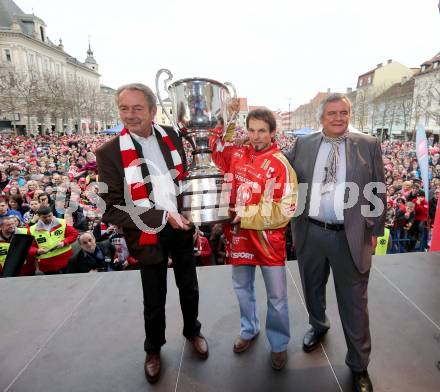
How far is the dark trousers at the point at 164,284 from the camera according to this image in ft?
6.81

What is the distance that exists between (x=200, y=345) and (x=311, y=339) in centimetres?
85

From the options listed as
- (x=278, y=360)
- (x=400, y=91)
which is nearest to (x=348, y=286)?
(x=278, y=360)

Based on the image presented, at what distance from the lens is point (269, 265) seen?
2.09 meters

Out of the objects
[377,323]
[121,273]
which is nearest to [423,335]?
[377,323]

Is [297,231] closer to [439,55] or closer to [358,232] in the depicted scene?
[358,232]

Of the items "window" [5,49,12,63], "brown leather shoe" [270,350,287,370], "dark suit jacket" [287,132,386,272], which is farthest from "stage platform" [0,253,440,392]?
"window" [5,49,12,63]

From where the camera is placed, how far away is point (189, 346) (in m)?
2.43

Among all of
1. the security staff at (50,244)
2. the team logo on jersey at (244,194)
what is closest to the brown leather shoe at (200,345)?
the team logo on jersey at (244,194)

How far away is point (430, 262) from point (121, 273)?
12.6ft

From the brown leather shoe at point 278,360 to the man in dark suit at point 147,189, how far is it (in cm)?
81

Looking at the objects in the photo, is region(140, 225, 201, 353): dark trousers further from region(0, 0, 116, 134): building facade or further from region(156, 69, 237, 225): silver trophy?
region(0, 0, 116, 134): building facade

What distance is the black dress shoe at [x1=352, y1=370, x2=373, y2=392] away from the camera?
198cm

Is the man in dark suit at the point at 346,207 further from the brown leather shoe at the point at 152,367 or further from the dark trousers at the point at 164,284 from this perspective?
the brown leather shoe at the point at 152,367

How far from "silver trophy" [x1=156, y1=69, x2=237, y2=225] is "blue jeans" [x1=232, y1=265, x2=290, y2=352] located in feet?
1.65
